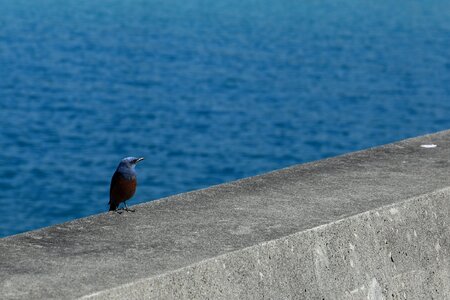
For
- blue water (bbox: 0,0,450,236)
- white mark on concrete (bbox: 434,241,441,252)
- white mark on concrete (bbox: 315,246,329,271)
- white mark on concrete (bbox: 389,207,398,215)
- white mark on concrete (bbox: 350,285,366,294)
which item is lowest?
blue water (bbox: 0,0,450,236)

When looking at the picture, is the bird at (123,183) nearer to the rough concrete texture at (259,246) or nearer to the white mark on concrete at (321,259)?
the rough concrete texture at (259,246)

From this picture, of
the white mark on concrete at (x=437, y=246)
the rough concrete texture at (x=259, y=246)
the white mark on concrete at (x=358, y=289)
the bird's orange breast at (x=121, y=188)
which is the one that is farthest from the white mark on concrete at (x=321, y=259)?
the bird's orange breast at (x=121, y=188)

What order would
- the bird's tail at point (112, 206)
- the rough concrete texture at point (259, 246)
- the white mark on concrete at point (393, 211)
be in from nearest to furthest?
the rough concrete texture at point (259, 246) → the white mark on concrete at point (393, 211) → the bird's tail at point (112, 206)

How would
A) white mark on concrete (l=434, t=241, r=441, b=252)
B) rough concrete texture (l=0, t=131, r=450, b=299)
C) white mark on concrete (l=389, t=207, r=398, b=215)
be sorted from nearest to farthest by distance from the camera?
1. rough concrete texture (l=0, t=131, r=450, b=299)
2. white mark on concrete (l=389, t=207, r=398, b=215)
3. white mark on concrete (l=434, t=241, r=441, b=252)

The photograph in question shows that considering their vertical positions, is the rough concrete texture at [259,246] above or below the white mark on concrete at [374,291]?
above

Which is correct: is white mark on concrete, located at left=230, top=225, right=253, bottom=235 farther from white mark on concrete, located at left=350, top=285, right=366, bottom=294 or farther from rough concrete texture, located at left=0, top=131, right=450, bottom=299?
white mark on concrete, located at left=350, top=285, right=366, bottom=294

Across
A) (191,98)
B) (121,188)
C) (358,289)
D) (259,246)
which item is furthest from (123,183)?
(191,98)

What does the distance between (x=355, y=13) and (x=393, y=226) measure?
53.0 metres

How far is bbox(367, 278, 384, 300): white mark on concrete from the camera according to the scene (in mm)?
3922

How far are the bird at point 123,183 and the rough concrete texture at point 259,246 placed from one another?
0.08 m

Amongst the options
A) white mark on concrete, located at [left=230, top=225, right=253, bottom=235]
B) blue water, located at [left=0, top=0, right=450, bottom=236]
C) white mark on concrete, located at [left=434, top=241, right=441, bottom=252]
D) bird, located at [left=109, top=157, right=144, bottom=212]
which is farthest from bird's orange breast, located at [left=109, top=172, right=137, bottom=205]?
blue water, located at [left=0, top=0, right=450, bottom=236]

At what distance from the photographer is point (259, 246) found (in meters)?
3.67

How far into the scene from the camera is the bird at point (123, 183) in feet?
14.1

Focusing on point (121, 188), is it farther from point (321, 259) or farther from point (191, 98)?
point (191, 98)
